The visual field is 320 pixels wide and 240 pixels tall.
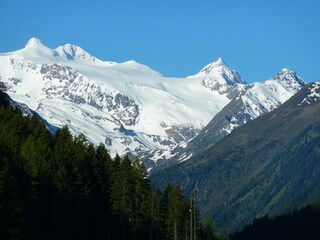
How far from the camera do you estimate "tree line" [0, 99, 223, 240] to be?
84.2 metres

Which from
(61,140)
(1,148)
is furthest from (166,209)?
(1,148)

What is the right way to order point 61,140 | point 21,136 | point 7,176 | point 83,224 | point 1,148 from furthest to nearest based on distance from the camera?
point 61,140 → point 21,136 → point 83,224 → point 1,148 → point 7,176

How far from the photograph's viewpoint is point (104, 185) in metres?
111

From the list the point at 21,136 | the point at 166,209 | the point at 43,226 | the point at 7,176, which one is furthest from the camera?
the point at 166,209

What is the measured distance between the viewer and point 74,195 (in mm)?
100875

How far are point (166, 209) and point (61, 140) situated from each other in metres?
18.2

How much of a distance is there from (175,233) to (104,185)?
1561 cm

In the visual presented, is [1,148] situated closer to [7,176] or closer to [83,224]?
[7,176]

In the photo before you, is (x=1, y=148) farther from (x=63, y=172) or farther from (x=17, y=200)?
(x=63, y=172)

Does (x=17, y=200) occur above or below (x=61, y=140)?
below

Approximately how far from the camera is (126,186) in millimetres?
117812

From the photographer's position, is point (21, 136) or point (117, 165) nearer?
point (21, 136)

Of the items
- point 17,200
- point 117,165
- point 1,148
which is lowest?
point 17,200

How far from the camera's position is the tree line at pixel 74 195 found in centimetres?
8425
